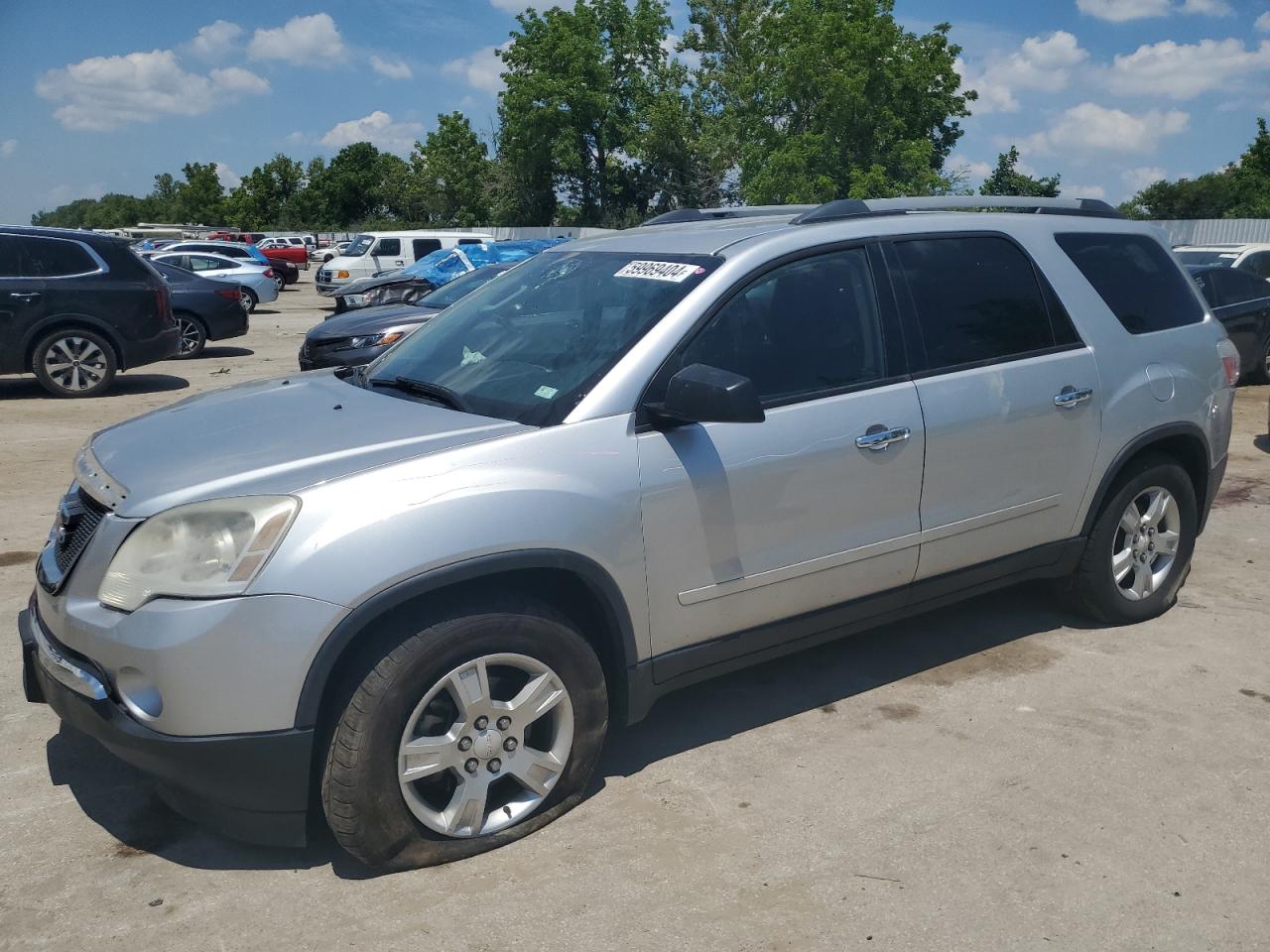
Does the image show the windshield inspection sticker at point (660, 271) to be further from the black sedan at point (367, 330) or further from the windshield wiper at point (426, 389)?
the black sedan at point (367, 330)

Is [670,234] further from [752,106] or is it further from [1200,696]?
[752,106]

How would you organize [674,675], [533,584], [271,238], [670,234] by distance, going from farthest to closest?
[271,238], [670,234], [674,675], [533,584]

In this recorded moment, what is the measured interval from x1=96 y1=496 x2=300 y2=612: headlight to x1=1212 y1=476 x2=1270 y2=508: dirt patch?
6.84 metres

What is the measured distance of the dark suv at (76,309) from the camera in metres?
12.0

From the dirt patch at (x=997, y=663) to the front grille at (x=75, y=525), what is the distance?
10.2ft

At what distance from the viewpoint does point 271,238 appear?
5734 cm

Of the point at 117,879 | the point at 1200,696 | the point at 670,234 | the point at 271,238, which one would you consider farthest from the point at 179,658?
the point at 271,238

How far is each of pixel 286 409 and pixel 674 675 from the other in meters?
1.57

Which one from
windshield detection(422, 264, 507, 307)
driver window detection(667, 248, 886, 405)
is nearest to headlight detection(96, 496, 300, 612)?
driver window detection(667, 248, 886, 405)

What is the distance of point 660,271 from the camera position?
4.02 meters

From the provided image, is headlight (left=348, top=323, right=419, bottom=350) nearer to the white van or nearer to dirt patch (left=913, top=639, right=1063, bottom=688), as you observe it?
dirt patch (left=913, top=639, right=1063, bottom=688)

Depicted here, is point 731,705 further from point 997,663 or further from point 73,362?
point 73,362

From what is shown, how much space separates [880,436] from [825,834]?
1.35 meters

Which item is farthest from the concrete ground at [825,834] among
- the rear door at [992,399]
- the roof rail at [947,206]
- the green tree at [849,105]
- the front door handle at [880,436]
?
the green tree at [849,105]
